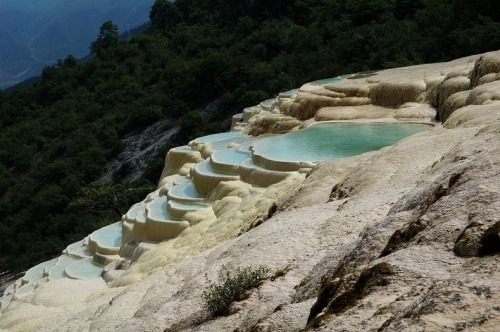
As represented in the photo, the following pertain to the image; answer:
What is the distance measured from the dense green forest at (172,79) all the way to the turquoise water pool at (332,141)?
8.79 meters

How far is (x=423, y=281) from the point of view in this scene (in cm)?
368

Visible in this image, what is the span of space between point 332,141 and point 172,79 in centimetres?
2736

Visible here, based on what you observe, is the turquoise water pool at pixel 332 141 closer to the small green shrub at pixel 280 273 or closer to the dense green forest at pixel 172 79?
the small green shrub at pixel 280 273

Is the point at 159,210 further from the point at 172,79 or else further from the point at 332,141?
the point at 172,79

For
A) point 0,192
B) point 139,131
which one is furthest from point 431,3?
point 0,192

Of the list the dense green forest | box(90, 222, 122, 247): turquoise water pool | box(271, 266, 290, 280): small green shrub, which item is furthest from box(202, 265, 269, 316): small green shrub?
the dense green forest

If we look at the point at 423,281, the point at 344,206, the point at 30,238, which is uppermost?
the point at 423,281

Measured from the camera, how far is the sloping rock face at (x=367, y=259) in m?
3.38

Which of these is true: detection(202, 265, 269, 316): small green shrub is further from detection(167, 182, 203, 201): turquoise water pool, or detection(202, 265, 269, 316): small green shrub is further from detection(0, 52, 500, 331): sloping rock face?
detection(167, 182, 203, 201): turquoise water pool

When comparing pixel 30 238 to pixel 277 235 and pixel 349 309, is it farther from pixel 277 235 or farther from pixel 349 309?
pixel 349 309

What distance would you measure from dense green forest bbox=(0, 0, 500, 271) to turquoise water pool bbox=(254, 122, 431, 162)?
28.8 ft

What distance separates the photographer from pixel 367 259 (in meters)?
4.46

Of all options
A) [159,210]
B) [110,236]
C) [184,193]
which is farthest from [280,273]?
[110,236]

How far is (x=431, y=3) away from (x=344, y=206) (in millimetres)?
29352
